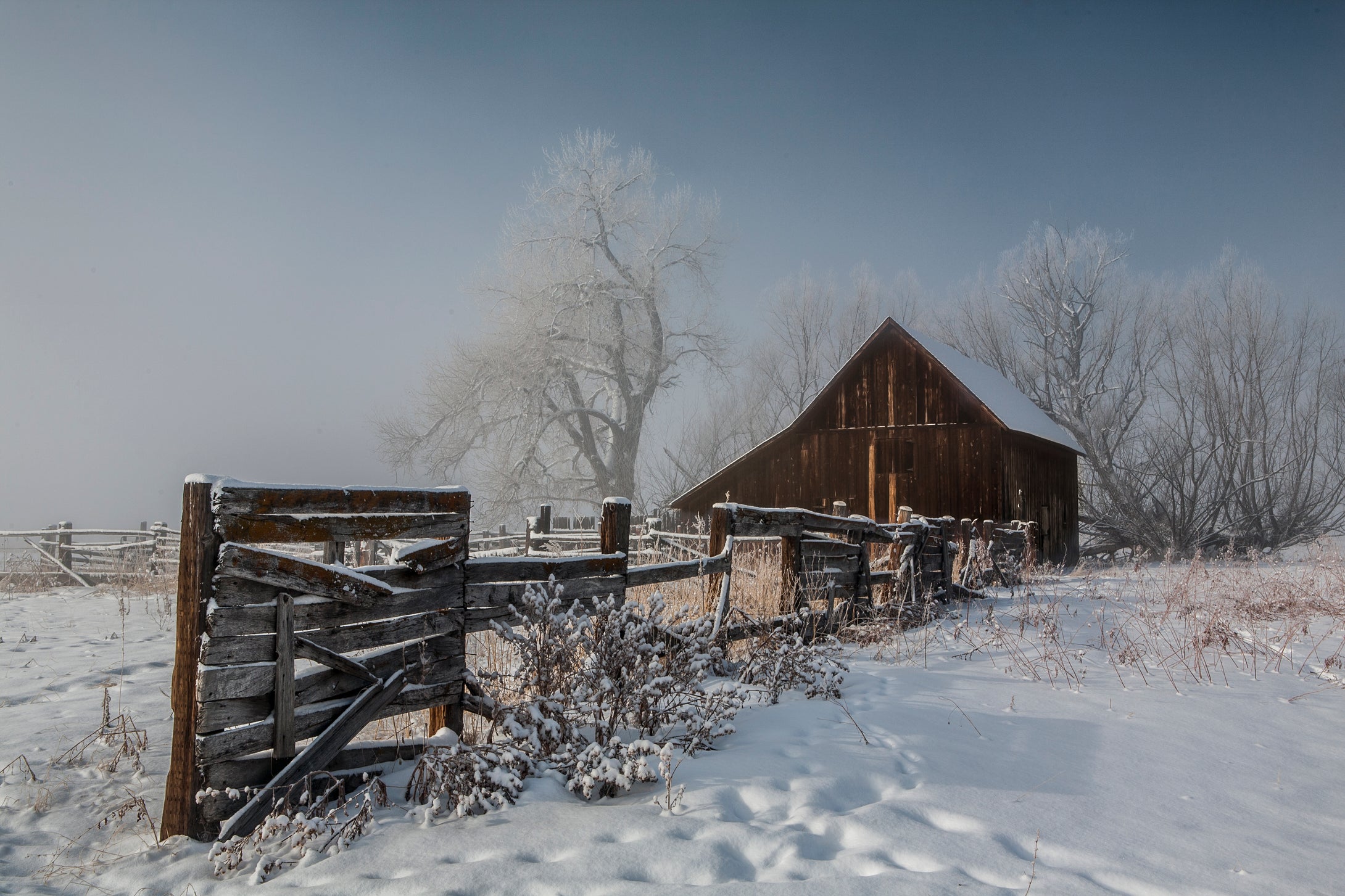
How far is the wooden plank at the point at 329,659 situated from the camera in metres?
3.46

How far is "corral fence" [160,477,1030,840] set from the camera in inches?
125

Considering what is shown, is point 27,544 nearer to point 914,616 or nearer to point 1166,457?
point 914,616

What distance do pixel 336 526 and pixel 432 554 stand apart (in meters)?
0.59

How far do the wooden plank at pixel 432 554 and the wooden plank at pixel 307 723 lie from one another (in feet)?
2.20

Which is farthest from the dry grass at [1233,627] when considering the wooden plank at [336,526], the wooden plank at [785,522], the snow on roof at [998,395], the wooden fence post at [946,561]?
the snow on roof at [998,395]

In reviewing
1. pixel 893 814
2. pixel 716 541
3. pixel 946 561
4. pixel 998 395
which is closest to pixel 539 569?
pixel 716 541

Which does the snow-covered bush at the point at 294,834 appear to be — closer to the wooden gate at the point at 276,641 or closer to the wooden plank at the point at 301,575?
the wooden gate at the point at 276,641

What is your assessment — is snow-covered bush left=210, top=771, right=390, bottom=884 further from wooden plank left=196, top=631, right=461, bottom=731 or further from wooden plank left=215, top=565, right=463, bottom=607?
wooden plank left=215, top=565, right=463, bottom=607

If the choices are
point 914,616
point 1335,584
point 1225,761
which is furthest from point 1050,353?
point 1225,761

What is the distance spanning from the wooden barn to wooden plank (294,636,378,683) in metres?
15.6

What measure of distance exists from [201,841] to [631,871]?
6.37 ft

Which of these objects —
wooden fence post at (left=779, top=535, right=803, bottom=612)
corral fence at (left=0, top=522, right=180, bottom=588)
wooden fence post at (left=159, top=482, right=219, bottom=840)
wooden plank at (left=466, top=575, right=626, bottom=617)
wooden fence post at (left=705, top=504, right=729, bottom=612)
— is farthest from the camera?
corral fence at (left=0, top=522, right=180, bottom=588)

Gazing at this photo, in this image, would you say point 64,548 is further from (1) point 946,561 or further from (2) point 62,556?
(1) point 946,561

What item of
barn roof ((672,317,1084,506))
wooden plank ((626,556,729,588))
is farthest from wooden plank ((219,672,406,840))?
barn roof ((672,317,1084,506))
